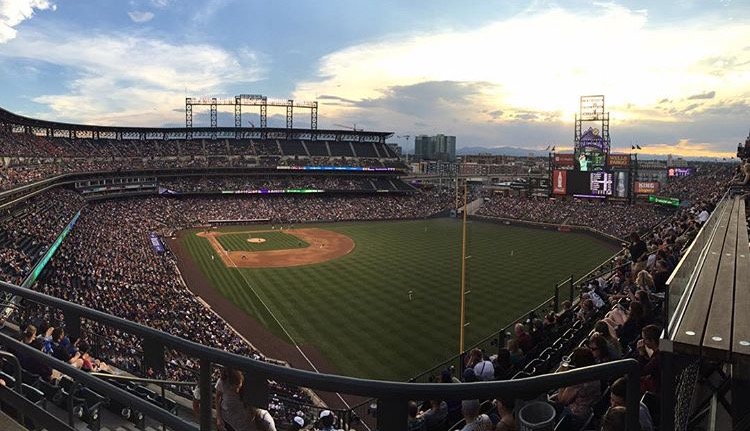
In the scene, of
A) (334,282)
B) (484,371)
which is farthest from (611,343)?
(334,282)

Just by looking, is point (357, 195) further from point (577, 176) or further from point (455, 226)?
point (577, 176)

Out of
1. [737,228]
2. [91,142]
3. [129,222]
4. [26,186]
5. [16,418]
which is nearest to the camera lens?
[16,418]

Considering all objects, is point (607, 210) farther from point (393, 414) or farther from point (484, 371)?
point (393, 414)

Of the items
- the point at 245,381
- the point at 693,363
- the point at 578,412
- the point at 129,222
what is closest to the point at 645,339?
the point at 693,363

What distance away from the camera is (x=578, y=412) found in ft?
11.1

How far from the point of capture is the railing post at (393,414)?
6.94 ft

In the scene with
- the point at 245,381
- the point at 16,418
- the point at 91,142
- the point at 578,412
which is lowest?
the point at 16,418

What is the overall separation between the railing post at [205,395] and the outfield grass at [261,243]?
45578 mm

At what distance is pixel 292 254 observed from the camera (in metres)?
44.6

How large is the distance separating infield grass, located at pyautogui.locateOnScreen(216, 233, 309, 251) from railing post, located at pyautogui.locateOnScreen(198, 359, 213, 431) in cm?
4558

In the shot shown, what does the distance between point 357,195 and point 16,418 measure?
80.4 metres

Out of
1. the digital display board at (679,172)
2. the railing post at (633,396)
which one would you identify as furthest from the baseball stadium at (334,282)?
the digital display board at (679,172)

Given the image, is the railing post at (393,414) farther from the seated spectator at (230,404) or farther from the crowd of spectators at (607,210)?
the crowd of spectators at (607,210)

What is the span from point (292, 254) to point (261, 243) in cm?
699
